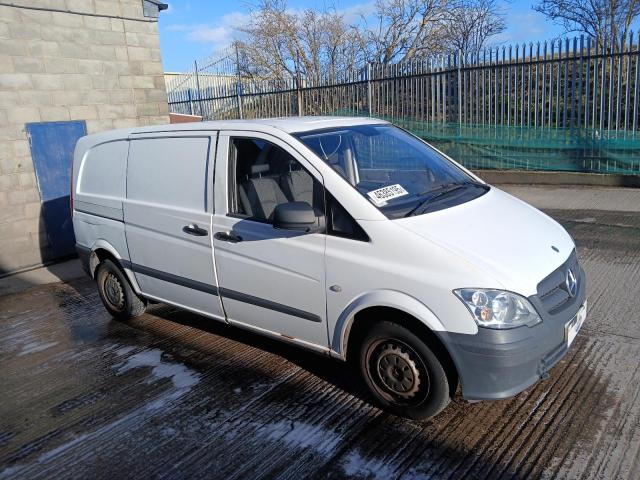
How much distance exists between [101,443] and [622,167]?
31.1 feet

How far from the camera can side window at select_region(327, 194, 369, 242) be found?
10.8 feet

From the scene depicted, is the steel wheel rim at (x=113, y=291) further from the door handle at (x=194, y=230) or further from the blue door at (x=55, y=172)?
the blue door at (x=55, y=172)

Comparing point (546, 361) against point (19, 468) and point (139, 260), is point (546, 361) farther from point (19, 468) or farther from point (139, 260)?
point (139, 260)

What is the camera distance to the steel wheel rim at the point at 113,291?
5258 millimetres

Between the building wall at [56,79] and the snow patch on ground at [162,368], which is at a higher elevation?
the building wall at [56,79]

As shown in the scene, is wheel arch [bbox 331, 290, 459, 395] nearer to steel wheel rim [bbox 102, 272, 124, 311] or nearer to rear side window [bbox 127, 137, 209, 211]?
rear side window [bbox 127, 137, 209, 211]

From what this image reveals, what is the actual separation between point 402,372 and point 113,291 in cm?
326

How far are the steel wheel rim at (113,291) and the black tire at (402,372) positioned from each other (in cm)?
282

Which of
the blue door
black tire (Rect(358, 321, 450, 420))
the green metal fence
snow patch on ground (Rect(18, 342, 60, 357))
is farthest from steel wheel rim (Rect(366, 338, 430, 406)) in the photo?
the green metal fence

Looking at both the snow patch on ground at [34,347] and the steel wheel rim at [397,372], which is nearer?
the steel wheel rim at [397,372]

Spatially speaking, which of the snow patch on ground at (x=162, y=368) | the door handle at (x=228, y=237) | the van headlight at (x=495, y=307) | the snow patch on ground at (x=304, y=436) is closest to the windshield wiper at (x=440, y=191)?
the van headlight at (x=495, y=307)

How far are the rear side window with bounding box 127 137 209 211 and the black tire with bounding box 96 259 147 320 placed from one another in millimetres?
860

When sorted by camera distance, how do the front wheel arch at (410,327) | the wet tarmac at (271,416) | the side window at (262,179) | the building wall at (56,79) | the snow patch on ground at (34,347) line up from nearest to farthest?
the wet tarmac at (271,416) → the front wheel arch at (410,327) → the side window at (262,179) → the snow patch on ground at (34,347) → the building wall at (56,79)

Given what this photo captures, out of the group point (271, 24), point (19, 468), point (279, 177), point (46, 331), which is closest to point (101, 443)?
point (19, 468)
